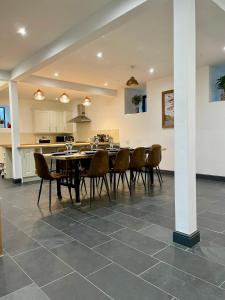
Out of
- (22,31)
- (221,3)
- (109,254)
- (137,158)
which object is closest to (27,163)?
(137,158)

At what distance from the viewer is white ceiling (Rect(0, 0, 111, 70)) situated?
2.77 m

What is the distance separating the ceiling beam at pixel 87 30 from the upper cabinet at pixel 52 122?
155 inches

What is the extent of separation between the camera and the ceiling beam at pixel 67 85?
5730 millimetres

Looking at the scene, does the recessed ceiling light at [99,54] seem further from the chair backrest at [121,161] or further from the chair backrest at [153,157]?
the chair backrest at [153,157]

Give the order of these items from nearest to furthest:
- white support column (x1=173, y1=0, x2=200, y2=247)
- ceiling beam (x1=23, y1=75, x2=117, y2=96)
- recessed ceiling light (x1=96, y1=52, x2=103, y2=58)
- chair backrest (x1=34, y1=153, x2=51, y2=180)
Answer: white support column (x1=173, y1=0, x2=200, y2=247) < chair backrest (x1=34, y1=153, x2=51, y2=180) < recessed ceiling light (x1=96, y1=52, x2=103, y2=58) < ceiling beam (x1=23, y1=75, x2=117, y2=96)

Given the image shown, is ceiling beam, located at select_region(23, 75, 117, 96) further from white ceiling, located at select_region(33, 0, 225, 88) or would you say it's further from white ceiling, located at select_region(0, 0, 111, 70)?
white ceiling, located at select_region(0, 0, 111, 70)

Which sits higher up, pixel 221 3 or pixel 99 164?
pixel 221 3

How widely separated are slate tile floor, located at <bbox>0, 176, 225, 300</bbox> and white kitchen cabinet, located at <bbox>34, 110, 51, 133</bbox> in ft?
16.8

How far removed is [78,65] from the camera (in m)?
5.01

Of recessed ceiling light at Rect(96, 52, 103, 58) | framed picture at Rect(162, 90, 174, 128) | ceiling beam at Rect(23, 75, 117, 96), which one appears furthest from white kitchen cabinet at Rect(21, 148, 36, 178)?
framed picture at Rect(162, 90, 174, 128)

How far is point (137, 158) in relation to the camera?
4.41 metres

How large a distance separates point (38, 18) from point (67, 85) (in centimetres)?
336

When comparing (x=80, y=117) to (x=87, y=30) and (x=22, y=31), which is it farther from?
(x=87, y=30)

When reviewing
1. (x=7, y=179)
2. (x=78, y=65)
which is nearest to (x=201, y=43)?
(x=78, y=65)
